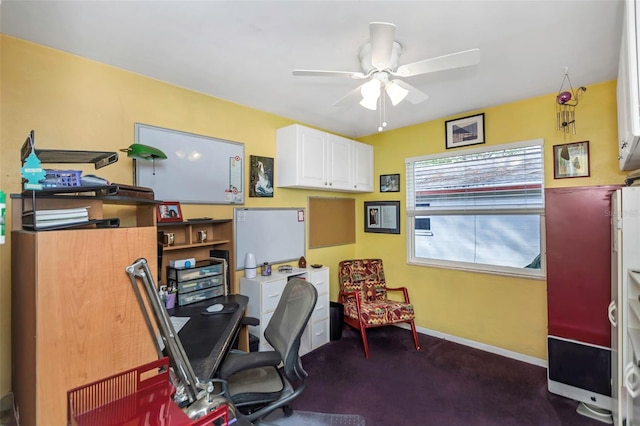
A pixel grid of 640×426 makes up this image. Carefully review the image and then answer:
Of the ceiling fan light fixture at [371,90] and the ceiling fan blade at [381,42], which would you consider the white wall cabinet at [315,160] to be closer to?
the ceiling fan light fixture at [371,90]

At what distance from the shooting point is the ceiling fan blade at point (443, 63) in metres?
1.53

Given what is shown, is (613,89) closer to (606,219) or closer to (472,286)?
(606,219)

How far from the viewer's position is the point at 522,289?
2.83m

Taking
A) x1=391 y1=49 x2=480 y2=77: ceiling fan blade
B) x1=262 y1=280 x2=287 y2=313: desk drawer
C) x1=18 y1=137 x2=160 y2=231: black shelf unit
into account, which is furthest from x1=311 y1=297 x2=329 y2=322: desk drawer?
x1=391 y1=49 x2=480 y2=77: ceiling fan blade

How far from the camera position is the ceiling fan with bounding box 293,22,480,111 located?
1454 mm

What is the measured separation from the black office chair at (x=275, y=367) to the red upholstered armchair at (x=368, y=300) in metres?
1.36

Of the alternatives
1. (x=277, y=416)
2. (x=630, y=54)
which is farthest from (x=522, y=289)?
(x=277, y=416)

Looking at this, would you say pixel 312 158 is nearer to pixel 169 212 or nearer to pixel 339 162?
pixel 339 162

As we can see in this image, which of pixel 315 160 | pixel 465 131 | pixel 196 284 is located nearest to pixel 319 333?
pixel 196 284

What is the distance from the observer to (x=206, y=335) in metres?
1.67

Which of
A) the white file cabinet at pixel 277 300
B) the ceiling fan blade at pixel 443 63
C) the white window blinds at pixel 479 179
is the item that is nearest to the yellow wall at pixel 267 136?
the white window blinds at pixel 479 179

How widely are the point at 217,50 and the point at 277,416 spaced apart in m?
2.65

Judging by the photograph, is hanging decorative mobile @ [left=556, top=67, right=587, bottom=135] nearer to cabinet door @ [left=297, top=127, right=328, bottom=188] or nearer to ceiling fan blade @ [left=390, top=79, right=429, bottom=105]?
ceiling fan blade @ [left=390, top=79, right=429, bottom=105]

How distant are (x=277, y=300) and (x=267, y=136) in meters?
1.75
